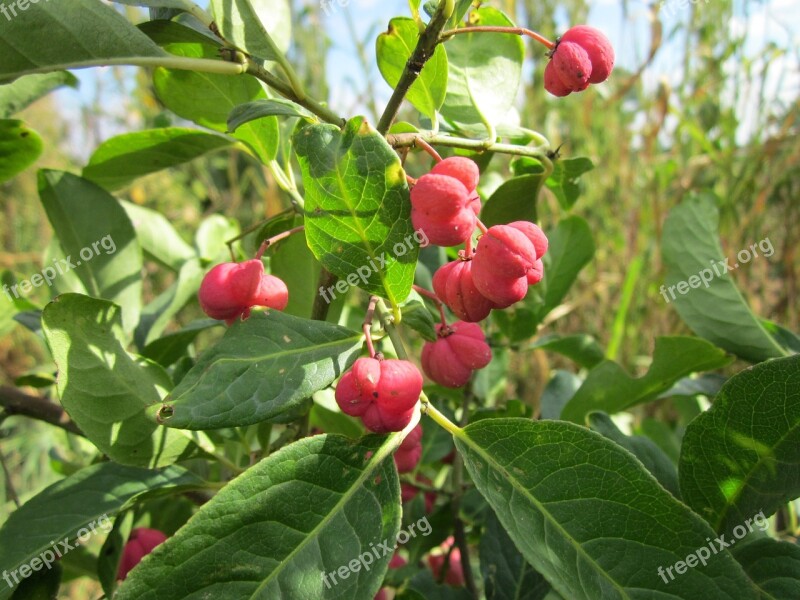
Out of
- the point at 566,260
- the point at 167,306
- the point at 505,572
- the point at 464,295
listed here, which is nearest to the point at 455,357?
the point at 464,295

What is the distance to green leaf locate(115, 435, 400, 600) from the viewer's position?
0.51m

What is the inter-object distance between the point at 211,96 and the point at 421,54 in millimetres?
305

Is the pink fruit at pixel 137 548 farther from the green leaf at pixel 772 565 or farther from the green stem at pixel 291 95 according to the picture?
the green leaf at pixel 772 565

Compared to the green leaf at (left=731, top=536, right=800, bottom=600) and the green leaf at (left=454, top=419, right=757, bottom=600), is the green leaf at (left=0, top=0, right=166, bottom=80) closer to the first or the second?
the green leaf at (left=454, top=419, right=757, bottom=600)

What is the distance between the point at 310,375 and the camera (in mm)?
575

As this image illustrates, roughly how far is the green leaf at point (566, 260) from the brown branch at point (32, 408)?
71 cm

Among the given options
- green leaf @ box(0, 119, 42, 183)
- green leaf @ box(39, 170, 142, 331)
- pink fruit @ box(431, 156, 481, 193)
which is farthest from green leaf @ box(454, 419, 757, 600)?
green leaf @ box(0, 119, 42, 183)

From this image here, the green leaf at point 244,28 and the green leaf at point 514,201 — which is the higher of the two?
the green leaf at point 244,28

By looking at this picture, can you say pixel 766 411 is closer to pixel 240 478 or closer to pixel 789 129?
pixel 240 478

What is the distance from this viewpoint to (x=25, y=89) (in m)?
0.85

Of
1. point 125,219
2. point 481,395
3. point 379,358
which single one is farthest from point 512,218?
point 125,219

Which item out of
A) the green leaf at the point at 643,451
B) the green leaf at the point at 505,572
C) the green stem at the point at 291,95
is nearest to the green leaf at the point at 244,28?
the green stem at the point at 291,95

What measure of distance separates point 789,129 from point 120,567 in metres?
2.18

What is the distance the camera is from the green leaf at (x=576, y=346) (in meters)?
1.03
